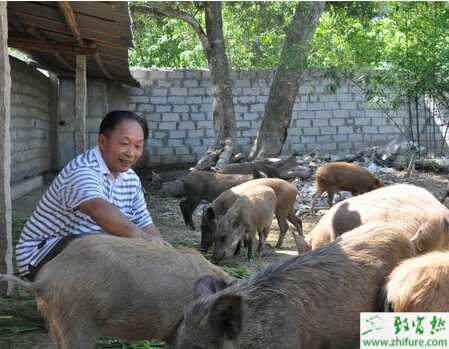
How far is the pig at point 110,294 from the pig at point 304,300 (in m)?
0.44

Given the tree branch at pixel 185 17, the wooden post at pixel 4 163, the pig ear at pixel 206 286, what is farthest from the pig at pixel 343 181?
the pig ear at pixel 206 286

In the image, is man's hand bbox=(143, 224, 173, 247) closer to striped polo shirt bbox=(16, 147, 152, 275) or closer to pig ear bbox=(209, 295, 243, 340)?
striped polo shirt bbox=(16, 147, 152, 275)

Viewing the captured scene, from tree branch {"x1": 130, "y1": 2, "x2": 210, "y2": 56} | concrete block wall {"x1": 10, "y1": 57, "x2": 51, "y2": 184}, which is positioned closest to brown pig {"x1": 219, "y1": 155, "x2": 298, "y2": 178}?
concrete block wall {"x1": 10, "y1": 57, "x2": 51, "y2": 184}

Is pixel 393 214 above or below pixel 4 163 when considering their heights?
below

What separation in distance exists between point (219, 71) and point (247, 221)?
9067mm

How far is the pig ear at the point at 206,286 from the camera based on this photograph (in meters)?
3.37

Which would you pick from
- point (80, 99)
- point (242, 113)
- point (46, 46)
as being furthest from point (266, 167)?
point (242, 113)

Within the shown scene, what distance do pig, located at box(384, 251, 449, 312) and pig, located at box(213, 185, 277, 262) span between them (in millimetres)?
4875

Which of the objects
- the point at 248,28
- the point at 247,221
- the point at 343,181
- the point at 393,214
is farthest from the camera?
the point at 248,28

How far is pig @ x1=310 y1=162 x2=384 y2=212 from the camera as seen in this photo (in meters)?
12.8

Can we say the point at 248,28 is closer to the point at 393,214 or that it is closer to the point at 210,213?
the point at 210,213

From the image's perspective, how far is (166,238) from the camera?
10227mm

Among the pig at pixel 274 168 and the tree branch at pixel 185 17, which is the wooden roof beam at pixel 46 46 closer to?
the pig at pixel 274 168

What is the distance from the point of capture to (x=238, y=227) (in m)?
9.02
